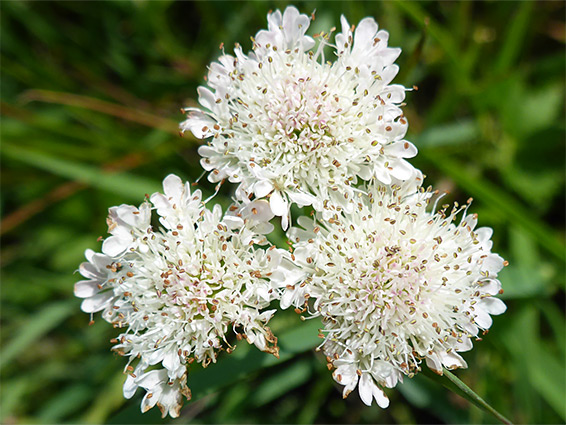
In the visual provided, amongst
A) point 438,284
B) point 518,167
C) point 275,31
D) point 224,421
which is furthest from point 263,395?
point 518,167

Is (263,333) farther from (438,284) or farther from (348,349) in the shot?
(438,284)

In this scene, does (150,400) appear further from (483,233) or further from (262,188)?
(483,233)

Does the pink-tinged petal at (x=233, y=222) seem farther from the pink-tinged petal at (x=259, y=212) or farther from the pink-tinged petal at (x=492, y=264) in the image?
the pink-tinged petal at (x=492, y=264)

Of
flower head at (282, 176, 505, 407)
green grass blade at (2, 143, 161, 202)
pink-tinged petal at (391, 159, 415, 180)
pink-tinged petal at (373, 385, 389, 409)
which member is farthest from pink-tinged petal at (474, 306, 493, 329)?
green grass blade at (2, 143, 161, 202)

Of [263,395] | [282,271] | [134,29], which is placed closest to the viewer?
[282,271]

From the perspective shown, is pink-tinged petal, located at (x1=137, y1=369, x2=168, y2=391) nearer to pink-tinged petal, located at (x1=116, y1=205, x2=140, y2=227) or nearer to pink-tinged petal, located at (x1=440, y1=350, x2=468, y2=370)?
pink-tinged petal, located at (x1=116, y1=205, x2=140, y2=227)

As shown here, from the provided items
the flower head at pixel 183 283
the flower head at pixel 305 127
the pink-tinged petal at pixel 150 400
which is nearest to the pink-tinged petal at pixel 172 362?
the flower head at pixel 183 283
